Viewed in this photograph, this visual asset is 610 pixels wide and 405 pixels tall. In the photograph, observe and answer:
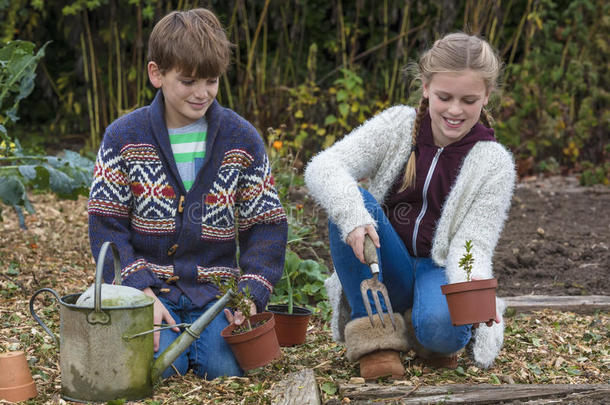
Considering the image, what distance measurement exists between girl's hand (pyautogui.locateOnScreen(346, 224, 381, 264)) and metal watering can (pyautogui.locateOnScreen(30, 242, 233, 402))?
0.41 meters

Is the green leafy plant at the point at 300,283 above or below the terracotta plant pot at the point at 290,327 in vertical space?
below

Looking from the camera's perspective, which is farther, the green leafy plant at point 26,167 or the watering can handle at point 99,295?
the green leafy plant at point 26,167

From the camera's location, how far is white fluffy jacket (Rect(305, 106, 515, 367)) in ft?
7.41

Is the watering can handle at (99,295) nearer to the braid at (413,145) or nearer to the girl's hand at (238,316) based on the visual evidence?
the girl's hand at (238,316)

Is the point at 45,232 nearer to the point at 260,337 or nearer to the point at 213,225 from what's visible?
the point at 213,225

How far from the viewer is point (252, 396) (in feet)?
6.76

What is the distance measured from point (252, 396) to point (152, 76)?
100 centimetres

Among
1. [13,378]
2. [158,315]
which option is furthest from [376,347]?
[13,378]

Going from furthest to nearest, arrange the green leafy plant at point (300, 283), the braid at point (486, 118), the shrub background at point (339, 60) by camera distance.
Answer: the shrub background at point (339, 60), the green leafy plant at point (300, 283), the braid at point (486, 118)

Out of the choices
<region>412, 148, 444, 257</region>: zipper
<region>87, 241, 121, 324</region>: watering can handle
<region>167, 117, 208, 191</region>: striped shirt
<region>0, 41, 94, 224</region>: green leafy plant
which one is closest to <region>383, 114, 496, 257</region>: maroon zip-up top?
<region>412, 148, 444, 257</region>: zipper

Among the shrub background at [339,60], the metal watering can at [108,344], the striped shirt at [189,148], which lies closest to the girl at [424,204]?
the striped shirt at [189,148]

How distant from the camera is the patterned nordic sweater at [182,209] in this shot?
2.28 meters

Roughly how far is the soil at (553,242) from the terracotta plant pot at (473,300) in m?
1.27

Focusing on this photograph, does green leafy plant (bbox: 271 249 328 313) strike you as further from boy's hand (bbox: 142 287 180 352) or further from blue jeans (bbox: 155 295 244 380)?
boy's hand (bbox: 142 287 180 352)
